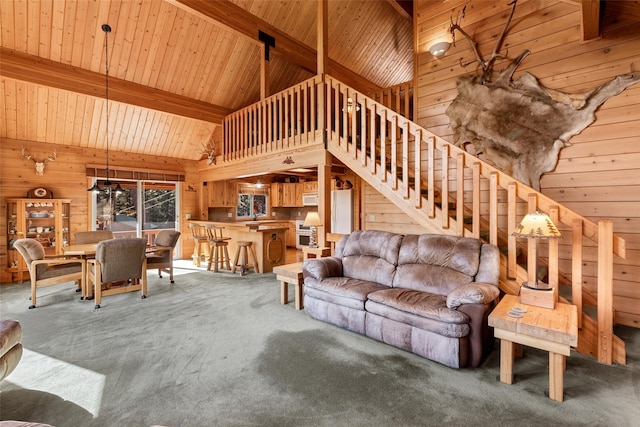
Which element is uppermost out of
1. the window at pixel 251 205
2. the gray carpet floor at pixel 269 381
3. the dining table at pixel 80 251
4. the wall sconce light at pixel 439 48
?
the wall sconce light at pixel 439 48

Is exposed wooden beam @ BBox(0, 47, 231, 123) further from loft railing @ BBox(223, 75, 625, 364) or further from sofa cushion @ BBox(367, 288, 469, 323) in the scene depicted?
sofa cushion @ BBox(367, 288, 469, 323)

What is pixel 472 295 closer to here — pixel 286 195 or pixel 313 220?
pixel 313 220

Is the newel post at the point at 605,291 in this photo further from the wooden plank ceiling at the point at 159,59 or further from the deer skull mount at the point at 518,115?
the wooden plank ceiling at the point at 159,59

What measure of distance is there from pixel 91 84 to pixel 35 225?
2888 mm

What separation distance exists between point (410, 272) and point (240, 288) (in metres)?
2.87

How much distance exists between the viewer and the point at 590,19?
9.75 feet

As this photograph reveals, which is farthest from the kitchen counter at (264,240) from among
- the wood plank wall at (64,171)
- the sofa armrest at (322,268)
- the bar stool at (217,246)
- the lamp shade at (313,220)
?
the sofa armrest at (322,268)

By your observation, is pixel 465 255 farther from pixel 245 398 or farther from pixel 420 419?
pixel 245 398

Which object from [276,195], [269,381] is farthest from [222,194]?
[269,381]

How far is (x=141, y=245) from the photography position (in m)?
4.33

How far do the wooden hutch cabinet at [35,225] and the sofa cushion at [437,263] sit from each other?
5903 millimetres

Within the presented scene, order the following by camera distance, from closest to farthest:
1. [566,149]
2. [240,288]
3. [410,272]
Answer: [410,272]
[566,149]
[240,288]

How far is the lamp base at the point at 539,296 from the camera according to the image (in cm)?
237

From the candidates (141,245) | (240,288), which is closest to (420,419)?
(240,288)
